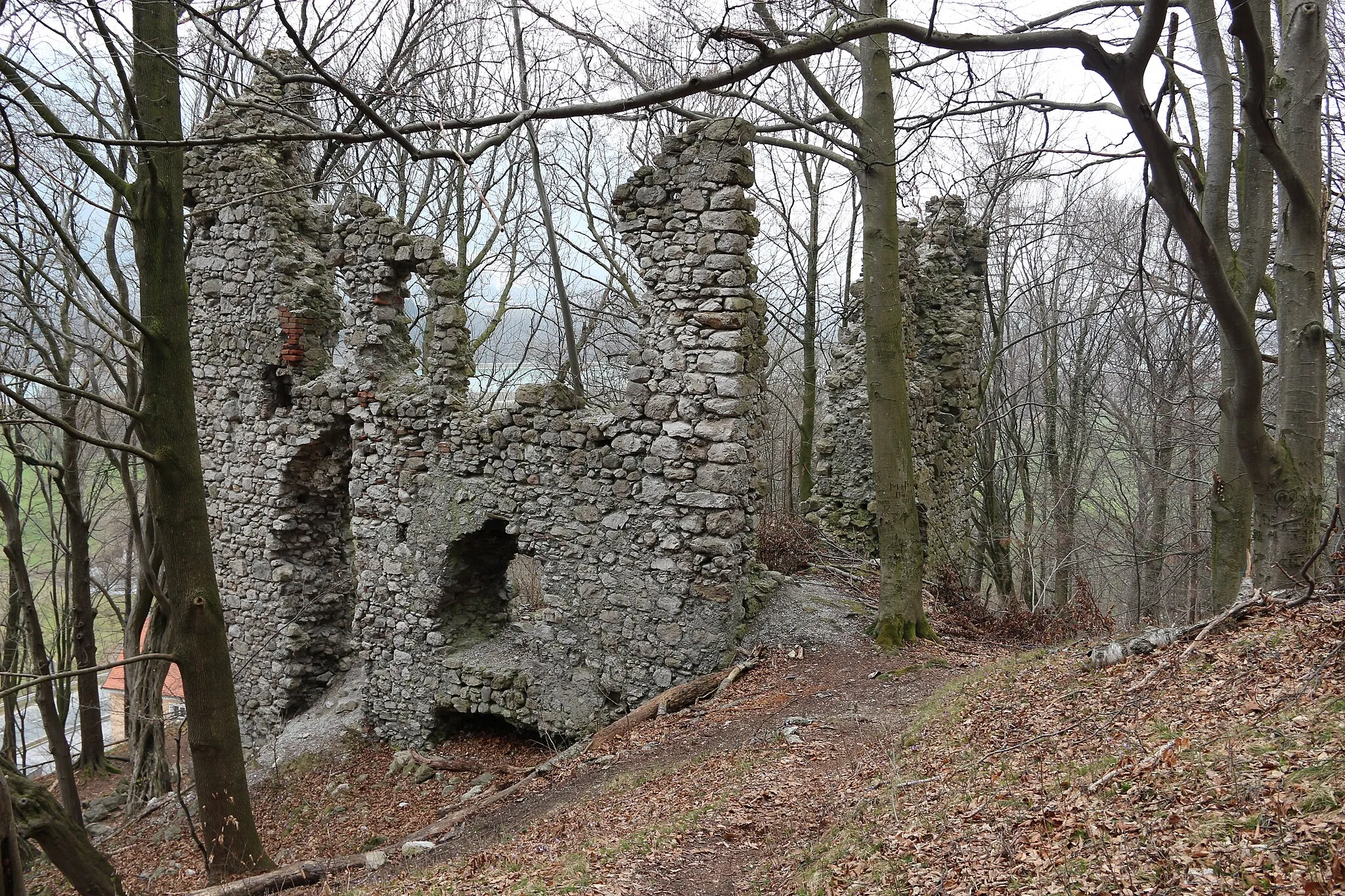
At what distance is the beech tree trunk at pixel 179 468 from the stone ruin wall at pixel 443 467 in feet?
3.36

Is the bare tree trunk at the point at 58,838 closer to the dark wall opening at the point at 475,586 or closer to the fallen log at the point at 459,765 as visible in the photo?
the fallen log at the point at 459,765

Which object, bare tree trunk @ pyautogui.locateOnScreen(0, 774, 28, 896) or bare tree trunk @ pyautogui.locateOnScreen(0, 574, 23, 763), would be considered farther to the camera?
bare tree trunk @ pyautogui.locateOnScreen(0, 574, 23, 763)

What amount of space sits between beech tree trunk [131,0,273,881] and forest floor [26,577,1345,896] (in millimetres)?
1051

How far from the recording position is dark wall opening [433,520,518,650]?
895cm

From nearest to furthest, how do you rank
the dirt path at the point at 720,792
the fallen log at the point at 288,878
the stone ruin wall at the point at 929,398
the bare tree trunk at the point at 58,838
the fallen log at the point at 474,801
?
the dirt path at the point at 720,792, the bare tree trunk at the point at 58,838, the fallen log at the point at 288,878, the fallen log at the point at 474,801, the stone ruin wall at the point at 929,398

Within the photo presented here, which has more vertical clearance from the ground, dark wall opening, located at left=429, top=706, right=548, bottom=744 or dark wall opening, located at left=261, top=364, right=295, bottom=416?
dark wall opening, located at left=261, top=364, right=295, bottom=416

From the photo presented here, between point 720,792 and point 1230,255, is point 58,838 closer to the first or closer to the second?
point 720,792

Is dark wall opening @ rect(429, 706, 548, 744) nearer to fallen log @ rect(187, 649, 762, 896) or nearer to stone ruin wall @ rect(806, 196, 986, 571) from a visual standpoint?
fallen log @ rect(187, 649, 762, 896)

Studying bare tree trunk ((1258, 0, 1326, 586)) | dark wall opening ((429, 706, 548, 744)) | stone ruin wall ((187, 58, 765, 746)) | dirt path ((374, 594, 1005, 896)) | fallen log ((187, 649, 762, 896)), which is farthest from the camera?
dark wall opening ((429, 706, 548, 744))

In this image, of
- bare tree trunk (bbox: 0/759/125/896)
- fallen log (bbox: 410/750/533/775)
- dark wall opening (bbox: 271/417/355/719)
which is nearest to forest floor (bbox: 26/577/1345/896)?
fallen log (bbox: 410/750/533/775)

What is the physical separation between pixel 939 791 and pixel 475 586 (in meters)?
6.39

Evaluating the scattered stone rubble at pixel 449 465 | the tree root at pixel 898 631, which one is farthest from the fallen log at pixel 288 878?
the tree root at pixel 898 631

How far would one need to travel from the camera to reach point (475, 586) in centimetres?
930

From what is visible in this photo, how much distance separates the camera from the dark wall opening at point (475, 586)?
8.95m
